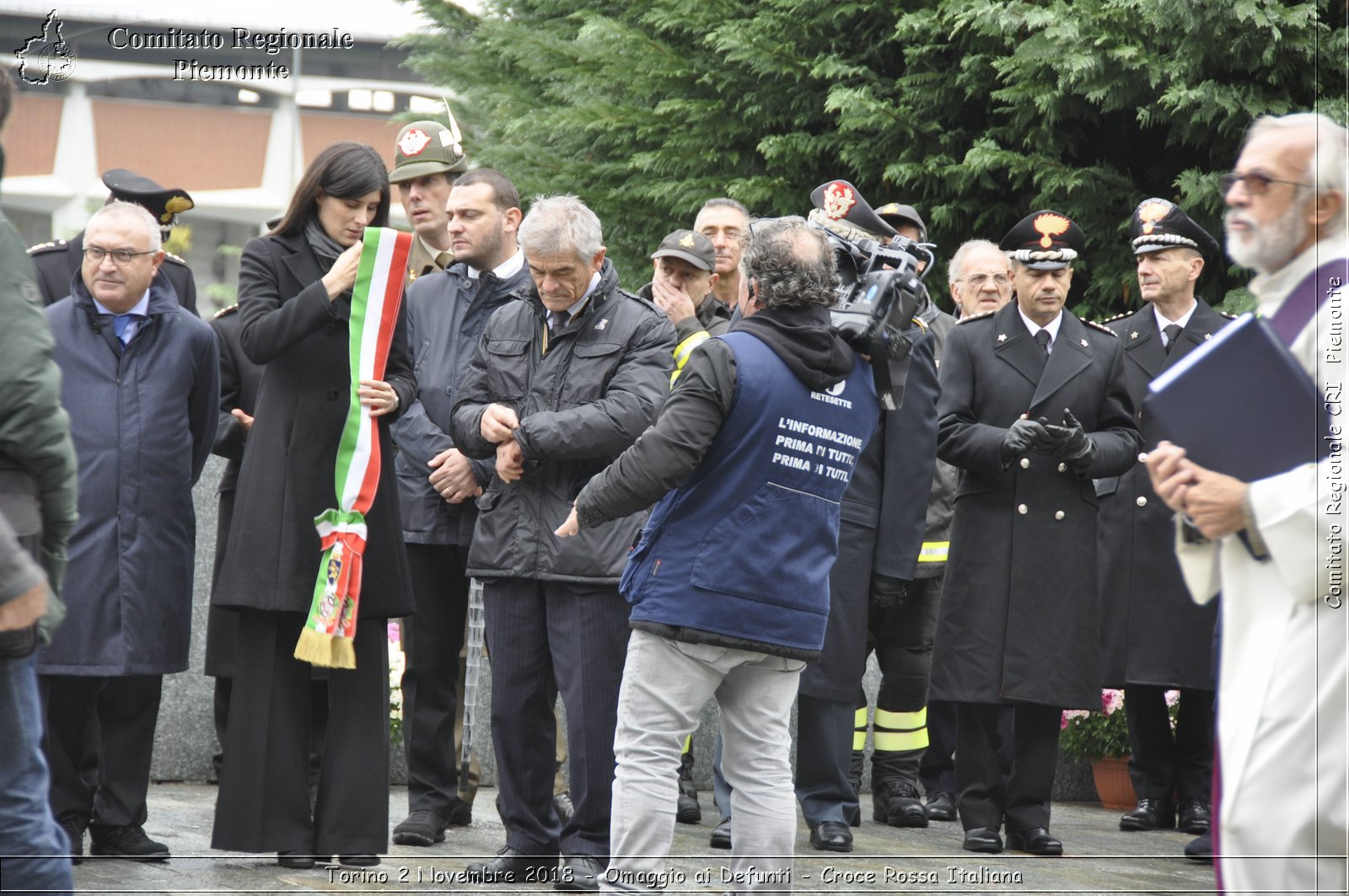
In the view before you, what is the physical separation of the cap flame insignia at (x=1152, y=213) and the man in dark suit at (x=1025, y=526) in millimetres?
636

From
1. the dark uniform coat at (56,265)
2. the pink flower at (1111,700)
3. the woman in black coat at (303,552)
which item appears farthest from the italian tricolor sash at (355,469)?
the pink flower at (1111,700)

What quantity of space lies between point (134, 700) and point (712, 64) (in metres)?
7.97

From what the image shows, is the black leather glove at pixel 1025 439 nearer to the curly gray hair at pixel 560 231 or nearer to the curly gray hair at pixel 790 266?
the curly gray hair at pixel 790 266

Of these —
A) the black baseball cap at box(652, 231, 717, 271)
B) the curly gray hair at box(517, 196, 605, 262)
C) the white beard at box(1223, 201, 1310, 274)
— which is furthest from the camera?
the black baseball cap at box(652, 231, 717, 271)

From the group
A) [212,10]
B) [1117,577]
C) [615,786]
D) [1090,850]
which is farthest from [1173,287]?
[212,10]

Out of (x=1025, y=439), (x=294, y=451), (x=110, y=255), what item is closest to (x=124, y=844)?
(x=294, y=451)

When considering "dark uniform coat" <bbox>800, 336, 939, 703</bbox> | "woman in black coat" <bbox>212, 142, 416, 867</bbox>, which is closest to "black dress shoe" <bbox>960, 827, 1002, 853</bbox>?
"dark uniform coat" <bbox>800, 336, 939, 703</bbox>

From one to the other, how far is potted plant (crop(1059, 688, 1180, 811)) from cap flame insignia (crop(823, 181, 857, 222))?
3.45m

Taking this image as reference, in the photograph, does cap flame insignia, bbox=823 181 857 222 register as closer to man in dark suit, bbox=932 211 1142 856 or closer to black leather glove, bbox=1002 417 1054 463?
man in dark suit, bbox=932 211 1142 856

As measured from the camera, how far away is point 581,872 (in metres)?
6.03

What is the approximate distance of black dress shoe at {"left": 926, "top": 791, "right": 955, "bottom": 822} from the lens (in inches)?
340

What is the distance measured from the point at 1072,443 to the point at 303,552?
3228mm

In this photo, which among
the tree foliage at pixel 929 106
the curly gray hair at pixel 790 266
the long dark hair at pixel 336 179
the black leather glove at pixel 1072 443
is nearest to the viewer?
the curly gray hair at pixel 790 266

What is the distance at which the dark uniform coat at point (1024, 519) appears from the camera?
7.31 m
